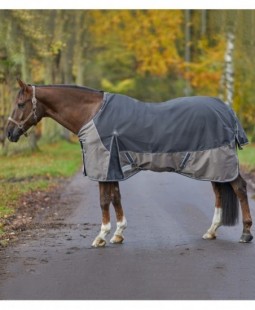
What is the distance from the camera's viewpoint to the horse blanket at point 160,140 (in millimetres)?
8930

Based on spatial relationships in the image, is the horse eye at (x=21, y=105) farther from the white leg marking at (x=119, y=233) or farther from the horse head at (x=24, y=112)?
the white leg marking at (x=119, y=233)

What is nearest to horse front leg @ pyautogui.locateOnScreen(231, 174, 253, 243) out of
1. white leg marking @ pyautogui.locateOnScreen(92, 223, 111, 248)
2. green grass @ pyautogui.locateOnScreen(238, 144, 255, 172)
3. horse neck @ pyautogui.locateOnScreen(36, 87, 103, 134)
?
white leg marking @ pyautogui.locateOnScreen(92, 223, 111, 248)

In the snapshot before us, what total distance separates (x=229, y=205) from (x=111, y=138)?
1.83 metres

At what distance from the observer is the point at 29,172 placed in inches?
733

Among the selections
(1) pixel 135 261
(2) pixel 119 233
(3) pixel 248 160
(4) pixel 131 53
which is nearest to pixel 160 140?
(2) pixel 119 233

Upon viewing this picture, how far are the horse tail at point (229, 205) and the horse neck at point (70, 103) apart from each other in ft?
6.42

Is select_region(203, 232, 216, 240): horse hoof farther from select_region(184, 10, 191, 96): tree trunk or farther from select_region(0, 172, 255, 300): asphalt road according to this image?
select_region(184, 10, 191, 96): tree trunk

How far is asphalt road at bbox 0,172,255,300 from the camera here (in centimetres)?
671

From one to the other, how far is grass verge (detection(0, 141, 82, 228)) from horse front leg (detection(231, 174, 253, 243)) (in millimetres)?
3144

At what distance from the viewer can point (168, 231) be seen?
33.4 ft

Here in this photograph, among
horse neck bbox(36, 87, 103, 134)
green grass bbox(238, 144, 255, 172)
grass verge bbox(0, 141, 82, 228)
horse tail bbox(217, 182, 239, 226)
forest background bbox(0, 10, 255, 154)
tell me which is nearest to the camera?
horse neck bbox(36, 87, 103, 134)

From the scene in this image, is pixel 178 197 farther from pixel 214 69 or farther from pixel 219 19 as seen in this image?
pixel 214 69

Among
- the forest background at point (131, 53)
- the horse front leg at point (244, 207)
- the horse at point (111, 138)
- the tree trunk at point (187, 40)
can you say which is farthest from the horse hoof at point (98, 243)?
the tree trunk at point (187, 40)

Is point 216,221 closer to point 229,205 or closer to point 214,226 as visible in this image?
point 214,226
